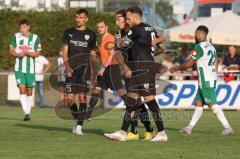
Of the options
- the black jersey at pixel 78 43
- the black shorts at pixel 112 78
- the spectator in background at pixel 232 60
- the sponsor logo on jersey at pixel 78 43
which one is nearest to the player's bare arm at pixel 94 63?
the black jersey at pixel 78 43

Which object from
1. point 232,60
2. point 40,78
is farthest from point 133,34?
point 232,60

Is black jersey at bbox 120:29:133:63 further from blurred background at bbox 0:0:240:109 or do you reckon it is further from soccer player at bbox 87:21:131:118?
blurred background at bbox 0:0:240:109

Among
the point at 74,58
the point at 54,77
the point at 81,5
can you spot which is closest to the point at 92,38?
the point at 74,58

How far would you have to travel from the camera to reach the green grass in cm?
1122

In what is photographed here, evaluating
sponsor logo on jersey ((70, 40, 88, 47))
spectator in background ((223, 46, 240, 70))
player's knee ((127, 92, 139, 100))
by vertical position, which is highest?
sponsor logo on jersey ((70, 40, 88, 47))

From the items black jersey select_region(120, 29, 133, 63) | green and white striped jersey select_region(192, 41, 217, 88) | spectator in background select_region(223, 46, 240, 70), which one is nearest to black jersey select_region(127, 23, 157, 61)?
black jersey select_region(120, 29, 133, 63)

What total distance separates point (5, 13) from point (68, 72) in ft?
62.2

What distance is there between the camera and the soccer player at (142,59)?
13.2 m

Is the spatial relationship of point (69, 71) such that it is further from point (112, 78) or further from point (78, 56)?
point (112, 78)

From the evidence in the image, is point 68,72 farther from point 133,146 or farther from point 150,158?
point 150,158

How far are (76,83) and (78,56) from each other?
521 millimetres

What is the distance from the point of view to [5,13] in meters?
33.2

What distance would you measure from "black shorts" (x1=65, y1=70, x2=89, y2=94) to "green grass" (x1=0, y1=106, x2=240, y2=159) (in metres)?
0.77

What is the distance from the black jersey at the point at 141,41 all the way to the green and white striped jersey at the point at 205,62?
65.3 inches
